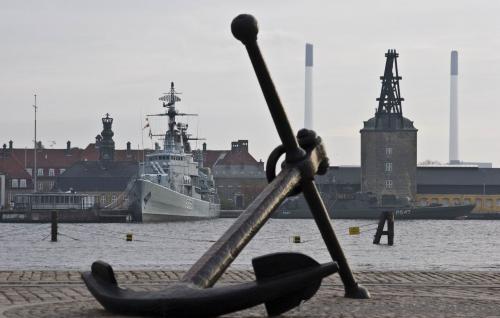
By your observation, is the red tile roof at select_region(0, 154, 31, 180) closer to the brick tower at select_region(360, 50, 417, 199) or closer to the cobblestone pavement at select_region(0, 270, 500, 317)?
the brick tower at select_region(360, 50, 417, 199)

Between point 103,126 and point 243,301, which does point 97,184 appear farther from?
point 243,301

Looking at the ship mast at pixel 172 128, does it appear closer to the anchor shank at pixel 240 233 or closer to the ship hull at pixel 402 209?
the ship hull at pixel 402 209

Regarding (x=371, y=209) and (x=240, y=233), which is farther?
(x=371, y=209)

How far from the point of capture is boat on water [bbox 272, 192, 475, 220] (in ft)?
352

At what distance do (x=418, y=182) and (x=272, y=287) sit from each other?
110m

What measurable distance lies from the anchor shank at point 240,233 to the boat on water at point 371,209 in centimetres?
9688

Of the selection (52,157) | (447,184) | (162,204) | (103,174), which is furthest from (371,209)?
(52,157)

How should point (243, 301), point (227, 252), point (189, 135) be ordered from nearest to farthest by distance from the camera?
point (243, 301), point (227, 252), point (189, 135)

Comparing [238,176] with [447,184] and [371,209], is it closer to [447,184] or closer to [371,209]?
[371,209]

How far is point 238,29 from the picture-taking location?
8.63 meters

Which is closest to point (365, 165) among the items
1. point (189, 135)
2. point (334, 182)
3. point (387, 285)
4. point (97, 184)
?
point (334, 182)

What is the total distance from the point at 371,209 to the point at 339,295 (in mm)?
98214

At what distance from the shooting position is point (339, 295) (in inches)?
441

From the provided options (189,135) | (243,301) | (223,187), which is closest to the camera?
(243,301)
